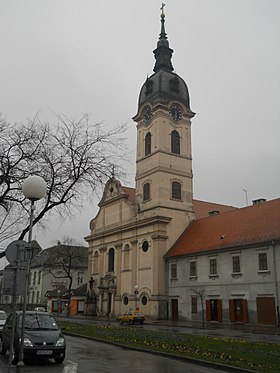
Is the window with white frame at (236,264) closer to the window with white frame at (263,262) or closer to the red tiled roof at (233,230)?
the red tiled roof at (233,230)

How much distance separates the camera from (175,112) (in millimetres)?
54062

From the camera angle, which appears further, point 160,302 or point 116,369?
point 160,302

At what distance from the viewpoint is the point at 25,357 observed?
44.4ft

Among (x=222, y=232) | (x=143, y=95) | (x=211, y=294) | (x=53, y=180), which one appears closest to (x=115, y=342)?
(x=53, y=180)

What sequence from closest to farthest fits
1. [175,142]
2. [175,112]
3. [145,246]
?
[145,246], [175,142], [175,112]

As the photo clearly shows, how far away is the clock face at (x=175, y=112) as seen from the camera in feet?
176

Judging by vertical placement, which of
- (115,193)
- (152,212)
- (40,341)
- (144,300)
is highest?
(115,193)

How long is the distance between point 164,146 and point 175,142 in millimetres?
2092

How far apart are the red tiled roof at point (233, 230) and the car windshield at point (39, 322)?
80.1ft

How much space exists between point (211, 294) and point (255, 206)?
10.2 meters

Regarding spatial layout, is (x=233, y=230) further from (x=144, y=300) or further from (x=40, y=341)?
(x=40, y=341)

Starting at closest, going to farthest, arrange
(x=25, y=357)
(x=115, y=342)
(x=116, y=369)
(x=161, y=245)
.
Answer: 1. (x=116, y=369)
2. (x=25, y=357)
3. (x=115, y=342)
4. (x=161, y=245)

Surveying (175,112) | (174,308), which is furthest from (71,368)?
(175,112)

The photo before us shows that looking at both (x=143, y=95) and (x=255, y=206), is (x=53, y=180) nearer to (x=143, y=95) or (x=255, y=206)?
(x=255, y=206)
